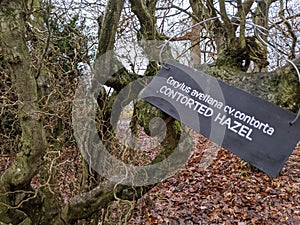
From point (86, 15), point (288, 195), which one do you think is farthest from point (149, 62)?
point (288, 195)

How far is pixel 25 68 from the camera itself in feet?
4.96

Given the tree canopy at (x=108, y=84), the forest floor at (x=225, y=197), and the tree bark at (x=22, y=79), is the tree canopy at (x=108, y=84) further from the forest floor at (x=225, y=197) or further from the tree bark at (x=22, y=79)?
the forest floor at (x=225, y=197)

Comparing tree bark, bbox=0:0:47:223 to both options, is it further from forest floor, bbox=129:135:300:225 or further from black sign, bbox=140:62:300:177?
forest floor, bbox=129:135:300:225

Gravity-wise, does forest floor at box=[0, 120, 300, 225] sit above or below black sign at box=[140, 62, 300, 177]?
below

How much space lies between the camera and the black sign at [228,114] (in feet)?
3.95

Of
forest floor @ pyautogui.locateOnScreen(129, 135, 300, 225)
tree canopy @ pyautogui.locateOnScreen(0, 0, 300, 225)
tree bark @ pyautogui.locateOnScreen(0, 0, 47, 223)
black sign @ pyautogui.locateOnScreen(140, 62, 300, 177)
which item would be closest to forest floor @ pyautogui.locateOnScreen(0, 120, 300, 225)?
forest floor @ pyautogui.locateOnScreen(129, 135, 300, 225)

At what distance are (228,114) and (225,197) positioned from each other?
364 centimetres

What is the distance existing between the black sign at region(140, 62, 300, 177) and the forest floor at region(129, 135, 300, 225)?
87.5 inches

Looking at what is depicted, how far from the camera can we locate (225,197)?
4645 millimetres

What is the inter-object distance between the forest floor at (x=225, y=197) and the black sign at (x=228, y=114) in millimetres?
2224

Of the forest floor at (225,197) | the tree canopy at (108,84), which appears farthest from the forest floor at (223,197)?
the tree canopy at (108,84)

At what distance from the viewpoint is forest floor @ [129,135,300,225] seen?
13.4 ft

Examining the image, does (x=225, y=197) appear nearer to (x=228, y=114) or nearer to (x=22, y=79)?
(x=228, y=114)

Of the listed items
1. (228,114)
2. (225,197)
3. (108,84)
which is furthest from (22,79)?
(225,197)
